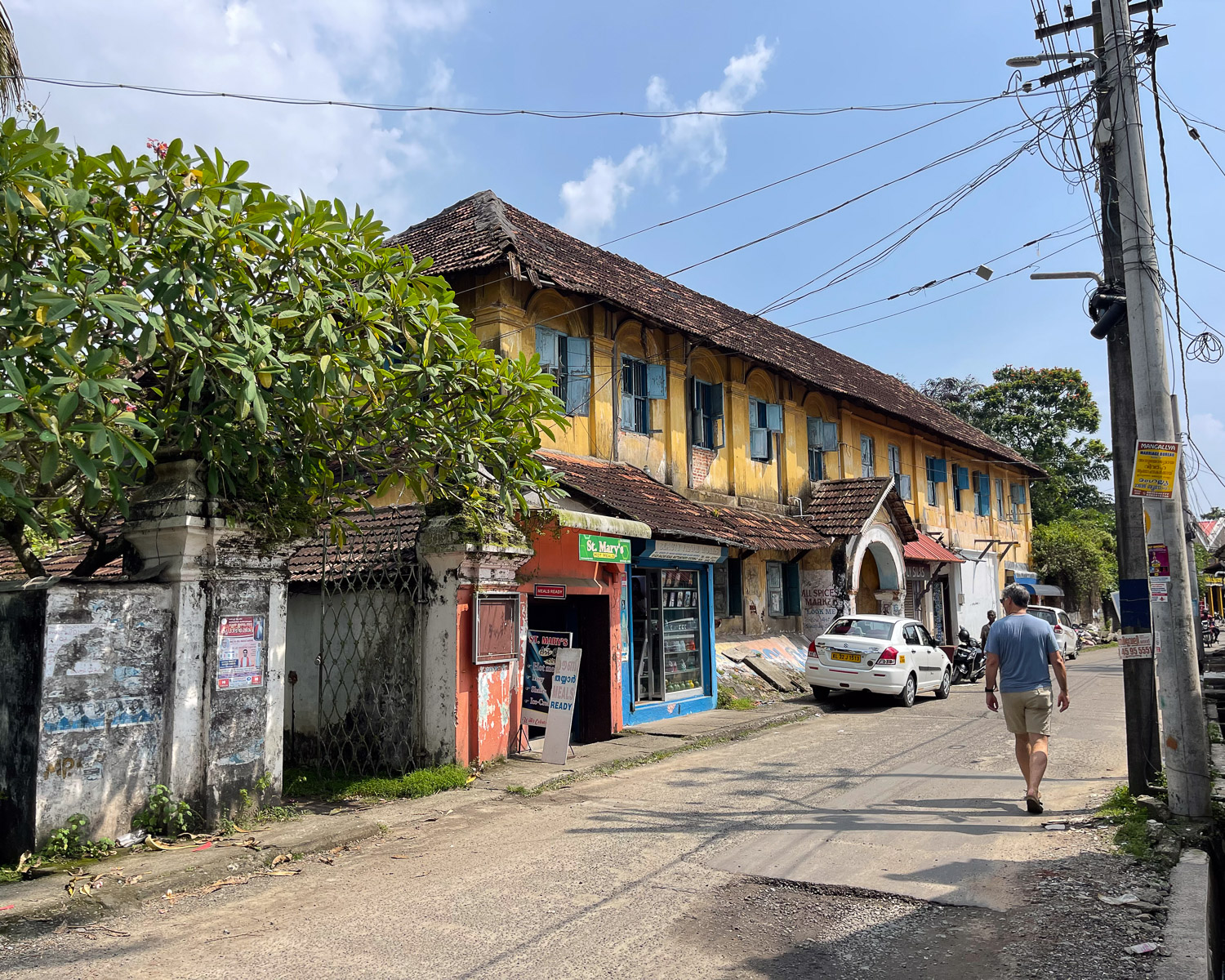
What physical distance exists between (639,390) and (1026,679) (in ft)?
30.6

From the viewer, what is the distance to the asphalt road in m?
4.68

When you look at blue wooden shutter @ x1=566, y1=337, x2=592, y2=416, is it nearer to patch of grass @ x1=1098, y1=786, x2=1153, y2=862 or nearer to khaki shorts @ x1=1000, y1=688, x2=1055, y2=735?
khaki shorts @ x1=1000, y1=688, x2=1055, y2=735

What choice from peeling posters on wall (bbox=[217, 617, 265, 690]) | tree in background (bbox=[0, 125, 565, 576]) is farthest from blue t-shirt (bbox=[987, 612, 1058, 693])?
peeling posters on wall (bbox=[217, 617, 265, 690])

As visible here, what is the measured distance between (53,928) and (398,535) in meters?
5.31

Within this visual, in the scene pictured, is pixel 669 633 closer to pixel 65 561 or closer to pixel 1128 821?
pixel 1128 821

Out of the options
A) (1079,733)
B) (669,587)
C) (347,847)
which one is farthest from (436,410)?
(1079,733)

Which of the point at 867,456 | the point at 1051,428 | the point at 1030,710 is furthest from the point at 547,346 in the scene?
the point at 1051,428

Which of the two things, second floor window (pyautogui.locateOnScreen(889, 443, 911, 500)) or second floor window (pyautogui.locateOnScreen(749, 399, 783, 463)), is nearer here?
second floor window (pyautogui.locateOnScreen(749, 399, 783, 463))

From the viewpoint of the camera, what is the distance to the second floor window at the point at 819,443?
21219 mm

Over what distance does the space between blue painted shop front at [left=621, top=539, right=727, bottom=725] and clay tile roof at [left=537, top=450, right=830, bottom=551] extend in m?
0.36

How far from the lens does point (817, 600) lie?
19.6 metres

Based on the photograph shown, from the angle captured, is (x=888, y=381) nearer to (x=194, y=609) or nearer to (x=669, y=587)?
(x=669, y=587)

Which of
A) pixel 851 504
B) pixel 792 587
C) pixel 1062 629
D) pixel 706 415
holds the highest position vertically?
pixel 706 415

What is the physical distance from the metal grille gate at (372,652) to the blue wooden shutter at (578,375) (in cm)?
436
